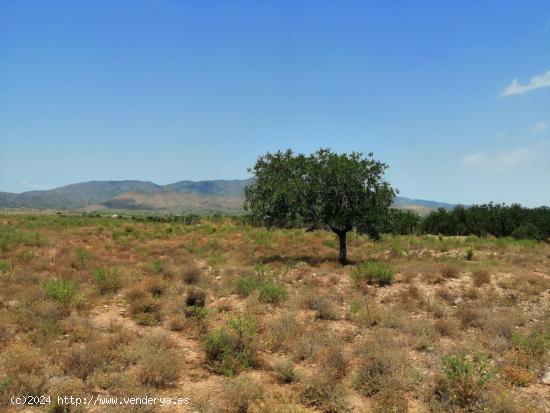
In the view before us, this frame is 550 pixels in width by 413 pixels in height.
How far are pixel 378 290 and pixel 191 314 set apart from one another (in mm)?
7512

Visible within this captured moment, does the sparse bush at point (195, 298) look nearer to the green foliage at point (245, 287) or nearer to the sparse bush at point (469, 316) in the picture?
the green foliage at point (245, 287)

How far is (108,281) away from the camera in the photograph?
14656mm

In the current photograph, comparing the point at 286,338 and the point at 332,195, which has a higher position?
the point at 332,195

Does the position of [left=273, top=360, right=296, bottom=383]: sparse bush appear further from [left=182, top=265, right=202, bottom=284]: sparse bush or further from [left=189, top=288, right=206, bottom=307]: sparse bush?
[left=182, top=265, right=202, bottom=284]: sparse bush

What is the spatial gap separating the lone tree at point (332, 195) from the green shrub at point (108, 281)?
1022cm

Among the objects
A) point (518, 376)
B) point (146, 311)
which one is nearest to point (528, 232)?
point (518, 376)

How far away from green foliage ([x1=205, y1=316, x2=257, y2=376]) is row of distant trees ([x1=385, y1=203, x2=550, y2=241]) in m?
43.3

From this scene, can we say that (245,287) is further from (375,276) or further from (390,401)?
(390,401)

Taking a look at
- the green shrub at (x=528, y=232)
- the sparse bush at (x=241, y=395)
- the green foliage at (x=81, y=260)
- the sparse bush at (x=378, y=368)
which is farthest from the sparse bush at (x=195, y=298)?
the green shrub at (x=528, y=232)

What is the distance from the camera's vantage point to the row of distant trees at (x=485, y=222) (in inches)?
2019

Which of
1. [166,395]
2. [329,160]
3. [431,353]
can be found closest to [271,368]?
[166,395]

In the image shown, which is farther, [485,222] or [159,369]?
[485,222]

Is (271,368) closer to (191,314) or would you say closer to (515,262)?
(191,314)

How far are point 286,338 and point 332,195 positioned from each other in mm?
13479
